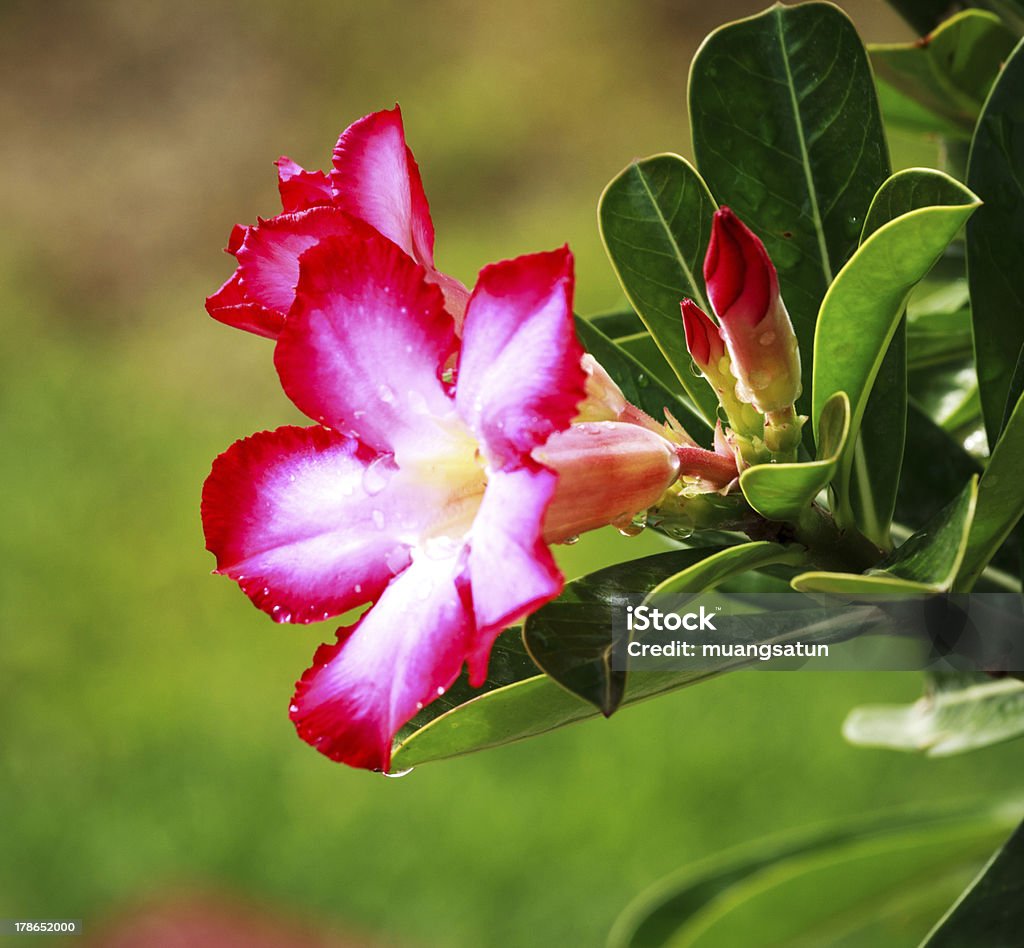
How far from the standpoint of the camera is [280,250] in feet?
1.45

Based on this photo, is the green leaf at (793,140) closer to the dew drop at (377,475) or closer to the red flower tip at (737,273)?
the red flower tip at (737,273)

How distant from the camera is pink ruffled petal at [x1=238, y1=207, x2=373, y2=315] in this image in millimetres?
430

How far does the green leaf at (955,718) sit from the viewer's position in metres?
0.75

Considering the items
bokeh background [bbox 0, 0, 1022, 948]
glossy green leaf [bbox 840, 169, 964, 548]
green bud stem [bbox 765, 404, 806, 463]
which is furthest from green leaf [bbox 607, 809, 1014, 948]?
bokeh background [bbox 0, 0, 1022, 948]

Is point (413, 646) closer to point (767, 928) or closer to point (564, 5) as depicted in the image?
point (767, 928)

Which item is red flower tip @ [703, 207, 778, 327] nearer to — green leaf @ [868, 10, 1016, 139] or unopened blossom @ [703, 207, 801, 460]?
unopened blossom @ [703, 207, 801, 460]

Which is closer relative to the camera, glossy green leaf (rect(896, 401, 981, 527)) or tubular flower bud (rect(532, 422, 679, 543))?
tubular flower bud (rect(532, 422, 679, 543))

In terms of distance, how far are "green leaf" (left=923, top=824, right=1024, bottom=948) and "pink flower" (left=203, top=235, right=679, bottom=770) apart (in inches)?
12.1

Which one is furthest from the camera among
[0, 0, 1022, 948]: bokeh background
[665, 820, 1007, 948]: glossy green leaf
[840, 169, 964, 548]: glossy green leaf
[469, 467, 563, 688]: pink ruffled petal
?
[0, 0, 1022, 948]: bokeh background

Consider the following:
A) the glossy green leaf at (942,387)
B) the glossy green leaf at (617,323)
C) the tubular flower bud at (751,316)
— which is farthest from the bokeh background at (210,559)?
the tubular flower bud at (751,316)

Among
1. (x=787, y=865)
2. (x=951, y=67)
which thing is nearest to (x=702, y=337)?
(x=951, y=67)

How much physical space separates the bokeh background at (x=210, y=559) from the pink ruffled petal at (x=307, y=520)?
203 cm

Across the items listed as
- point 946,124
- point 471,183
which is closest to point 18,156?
point 471,183

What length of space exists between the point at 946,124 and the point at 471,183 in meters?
4.27
